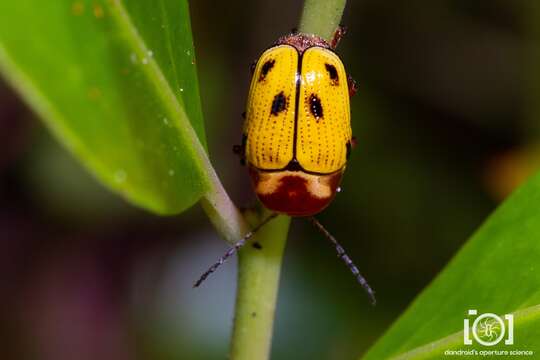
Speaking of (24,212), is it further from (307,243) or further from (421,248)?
(421,248)

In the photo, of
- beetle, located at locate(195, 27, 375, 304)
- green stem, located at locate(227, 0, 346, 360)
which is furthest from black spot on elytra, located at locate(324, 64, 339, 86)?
green stem, located at locate(227, 0, 346, 360)

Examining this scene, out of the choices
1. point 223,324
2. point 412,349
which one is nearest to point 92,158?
point 412,349

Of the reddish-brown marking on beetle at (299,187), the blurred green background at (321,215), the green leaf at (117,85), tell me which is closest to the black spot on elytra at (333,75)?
the reddish-brown marking on beetle at (299,187)

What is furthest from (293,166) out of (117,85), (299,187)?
(117,85)

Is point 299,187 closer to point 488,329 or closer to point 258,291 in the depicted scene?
point 258,291

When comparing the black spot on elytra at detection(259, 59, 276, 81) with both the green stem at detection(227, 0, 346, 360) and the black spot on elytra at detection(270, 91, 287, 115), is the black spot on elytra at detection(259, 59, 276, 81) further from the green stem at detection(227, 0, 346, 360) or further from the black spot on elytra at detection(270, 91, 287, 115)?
the green stem at detection(227, 0, 346, 360)

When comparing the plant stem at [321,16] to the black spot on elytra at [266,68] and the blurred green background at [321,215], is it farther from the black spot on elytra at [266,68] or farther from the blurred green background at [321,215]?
the blurred green background at [321,215]
